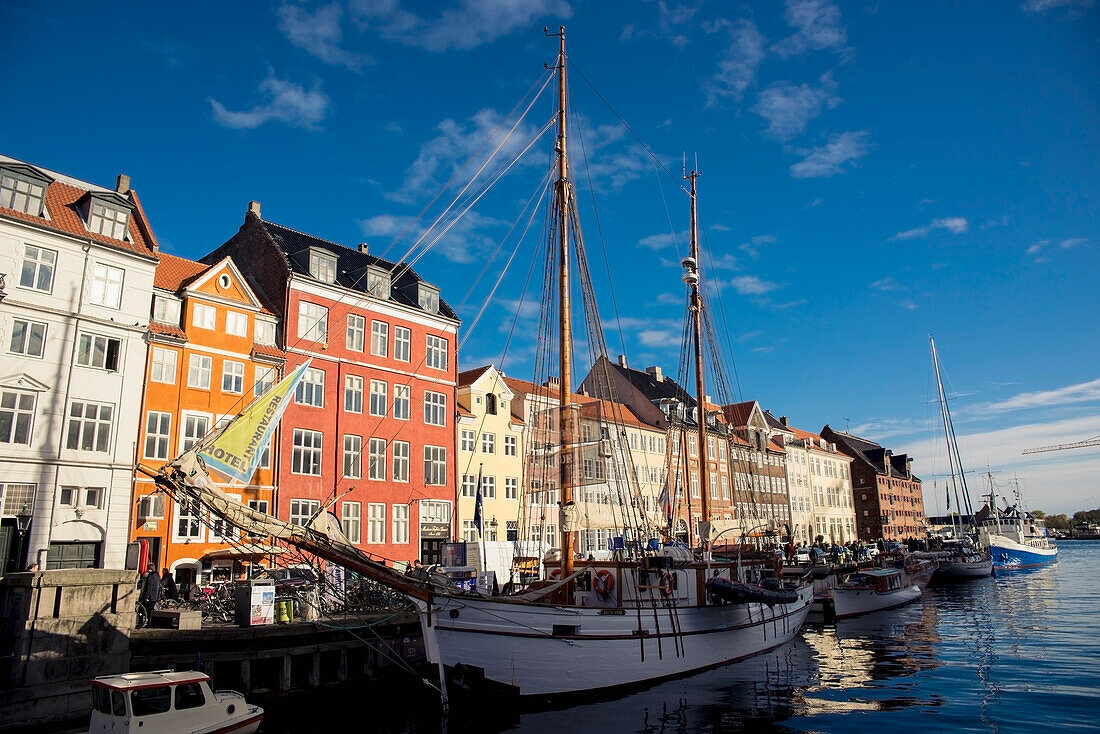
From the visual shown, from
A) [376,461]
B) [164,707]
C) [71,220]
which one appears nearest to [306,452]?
[376,461]

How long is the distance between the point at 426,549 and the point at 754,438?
151 ft

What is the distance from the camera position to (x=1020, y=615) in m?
43.3

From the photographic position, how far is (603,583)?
26922mm

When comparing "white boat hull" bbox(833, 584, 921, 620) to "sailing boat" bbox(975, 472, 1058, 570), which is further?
"sailing boat" bbox(975, 472, 1058, 570)

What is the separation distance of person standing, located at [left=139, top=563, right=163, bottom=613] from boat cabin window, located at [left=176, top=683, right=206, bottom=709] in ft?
21.2

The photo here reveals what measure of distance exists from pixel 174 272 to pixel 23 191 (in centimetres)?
741

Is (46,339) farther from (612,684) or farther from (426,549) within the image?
(612,684)

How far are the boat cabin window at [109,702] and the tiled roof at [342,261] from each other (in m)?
25.7

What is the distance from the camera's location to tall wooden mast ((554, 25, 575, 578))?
24547 millimetres

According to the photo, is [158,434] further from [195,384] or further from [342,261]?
[342,261]

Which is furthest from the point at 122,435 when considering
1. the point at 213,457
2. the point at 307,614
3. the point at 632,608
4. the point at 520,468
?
the point at 520,468

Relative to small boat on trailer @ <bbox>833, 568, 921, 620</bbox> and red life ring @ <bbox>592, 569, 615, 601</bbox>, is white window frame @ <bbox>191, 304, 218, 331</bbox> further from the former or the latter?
small boat on trailer @ <bbox>833, 568, 921, 620</bbox>

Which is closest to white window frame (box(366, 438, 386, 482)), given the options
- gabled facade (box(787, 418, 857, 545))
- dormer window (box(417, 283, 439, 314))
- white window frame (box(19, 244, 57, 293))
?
dormer window (box(417, 283, 439, 314))

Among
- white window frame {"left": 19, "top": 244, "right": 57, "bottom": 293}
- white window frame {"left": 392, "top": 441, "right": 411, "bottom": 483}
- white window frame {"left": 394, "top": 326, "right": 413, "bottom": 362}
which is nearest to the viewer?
white window frame {"left": 19, "top": 244, "right": 57, "bottom": 293}
